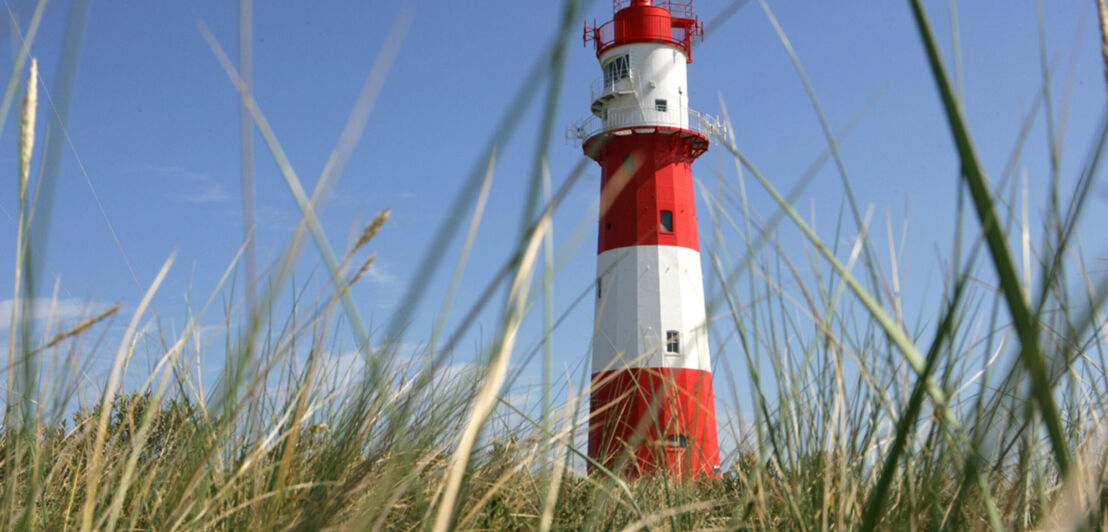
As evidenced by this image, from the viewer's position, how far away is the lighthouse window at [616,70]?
14071 mm

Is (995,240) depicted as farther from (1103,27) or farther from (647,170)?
(647,170)

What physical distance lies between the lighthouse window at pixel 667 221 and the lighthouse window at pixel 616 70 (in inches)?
90.8

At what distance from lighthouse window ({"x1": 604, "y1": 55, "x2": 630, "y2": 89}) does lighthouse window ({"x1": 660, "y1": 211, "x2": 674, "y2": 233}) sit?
2307 mm

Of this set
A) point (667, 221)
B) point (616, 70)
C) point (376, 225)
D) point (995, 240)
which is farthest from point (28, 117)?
point (616, 70)

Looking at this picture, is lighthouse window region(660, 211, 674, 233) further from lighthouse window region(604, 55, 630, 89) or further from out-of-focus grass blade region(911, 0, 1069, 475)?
out-of-focus grass blade region(911, 0, 1069, 475)

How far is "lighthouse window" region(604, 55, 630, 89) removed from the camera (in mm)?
14071

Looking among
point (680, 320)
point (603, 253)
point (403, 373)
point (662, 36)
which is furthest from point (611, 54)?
point (403, 373)

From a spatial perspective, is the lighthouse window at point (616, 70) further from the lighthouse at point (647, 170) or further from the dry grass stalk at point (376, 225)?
the dry grass stalk at point (376, 225)

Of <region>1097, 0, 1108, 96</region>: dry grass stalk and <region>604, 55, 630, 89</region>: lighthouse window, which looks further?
<region>604, 55, 630, 89</region>: lighthouse window

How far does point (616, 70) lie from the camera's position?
14.3m

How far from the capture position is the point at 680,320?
12.9 m

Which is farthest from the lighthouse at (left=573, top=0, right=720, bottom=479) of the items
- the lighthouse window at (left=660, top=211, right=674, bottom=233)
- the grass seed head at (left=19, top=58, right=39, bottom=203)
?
the grass seed head at (left=19, top=58, right=39, bottom=203)

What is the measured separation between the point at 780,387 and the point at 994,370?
1.12ft

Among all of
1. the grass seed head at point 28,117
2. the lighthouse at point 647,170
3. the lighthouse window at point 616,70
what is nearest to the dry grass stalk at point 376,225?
the grass seed head at point 28,117
